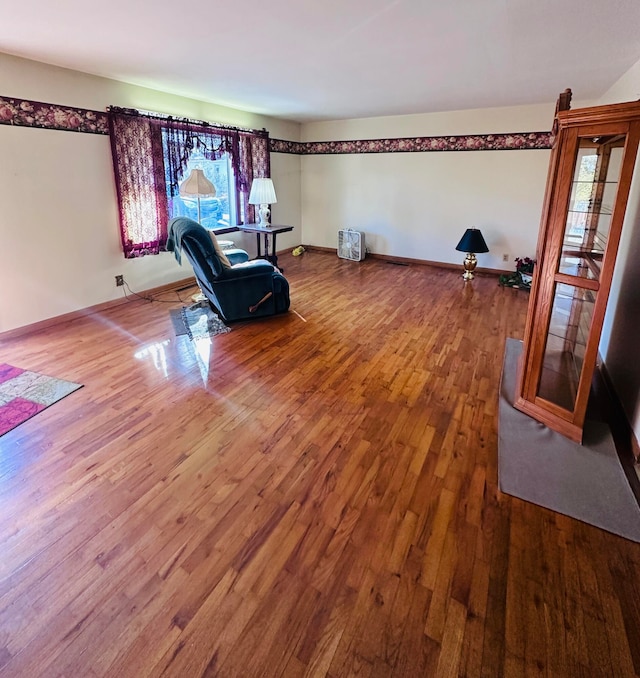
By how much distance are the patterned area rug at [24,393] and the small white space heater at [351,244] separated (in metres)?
5.14

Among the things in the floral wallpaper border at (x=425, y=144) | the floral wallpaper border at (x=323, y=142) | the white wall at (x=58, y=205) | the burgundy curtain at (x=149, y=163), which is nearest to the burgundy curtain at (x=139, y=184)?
the burgundy curtain at (x=149, y=163)

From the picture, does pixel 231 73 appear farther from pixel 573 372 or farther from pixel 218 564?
pixel 218 564

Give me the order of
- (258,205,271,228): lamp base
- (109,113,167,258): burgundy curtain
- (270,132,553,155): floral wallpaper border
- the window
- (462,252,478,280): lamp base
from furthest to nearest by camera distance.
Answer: (258,205,271,228): lamp base, (462,252,478,280): lamp base, (270,132,553,155): floral wallpaper border, the window, (109,113,167,258): burgundy curtain

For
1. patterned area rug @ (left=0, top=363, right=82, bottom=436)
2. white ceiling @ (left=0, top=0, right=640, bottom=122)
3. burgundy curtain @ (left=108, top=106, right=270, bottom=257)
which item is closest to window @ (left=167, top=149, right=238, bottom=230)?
burgundy curtain @ (left=108, top=106, right=270, bottom=257)

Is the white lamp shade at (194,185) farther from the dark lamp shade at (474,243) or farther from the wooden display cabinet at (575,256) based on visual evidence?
the wooden display cabinet at (575,256)

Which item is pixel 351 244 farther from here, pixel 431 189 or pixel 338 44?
pixel 338 44

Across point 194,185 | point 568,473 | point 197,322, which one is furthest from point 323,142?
point 568,473

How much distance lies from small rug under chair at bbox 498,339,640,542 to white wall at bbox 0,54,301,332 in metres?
4.12

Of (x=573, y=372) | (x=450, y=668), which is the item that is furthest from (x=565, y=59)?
(x=450, y=668)

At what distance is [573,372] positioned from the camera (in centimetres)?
239

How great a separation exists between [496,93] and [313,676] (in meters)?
5.59

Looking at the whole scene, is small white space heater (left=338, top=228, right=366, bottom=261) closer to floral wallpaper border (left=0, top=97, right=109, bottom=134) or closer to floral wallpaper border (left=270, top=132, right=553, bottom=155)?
floral wallpaper border (left=270, top=132, right=553, bottom=155)

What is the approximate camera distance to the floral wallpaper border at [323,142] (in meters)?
3.46

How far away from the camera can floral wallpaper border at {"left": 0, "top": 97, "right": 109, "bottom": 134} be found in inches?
133
